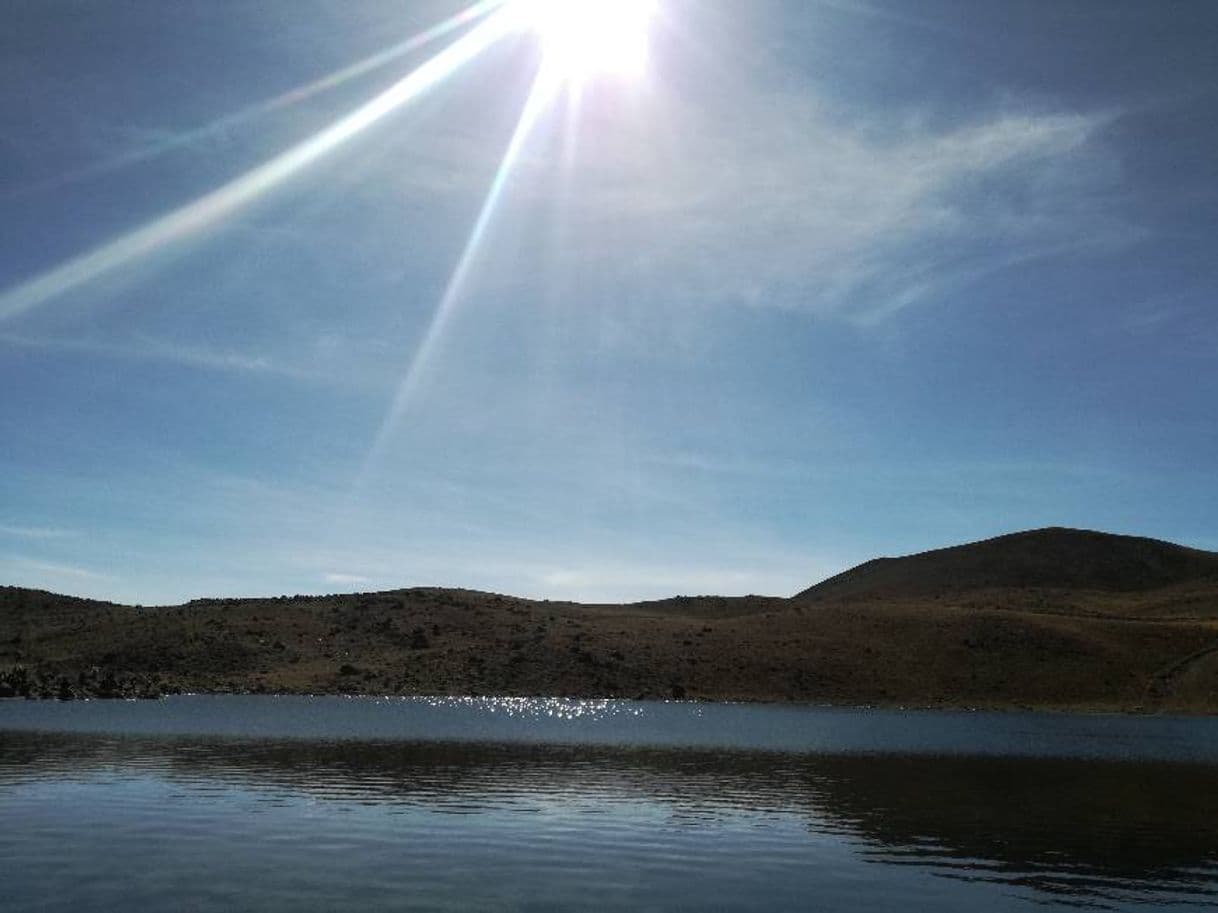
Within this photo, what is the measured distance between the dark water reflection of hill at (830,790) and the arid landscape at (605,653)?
58.4 metres

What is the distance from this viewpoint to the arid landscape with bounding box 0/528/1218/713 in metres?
120

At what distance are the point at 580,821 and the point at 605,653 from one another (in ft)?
315

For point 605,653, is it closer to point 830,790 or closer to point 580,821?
point 830,790

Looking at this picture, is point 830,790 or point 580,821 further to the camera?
point 830,790

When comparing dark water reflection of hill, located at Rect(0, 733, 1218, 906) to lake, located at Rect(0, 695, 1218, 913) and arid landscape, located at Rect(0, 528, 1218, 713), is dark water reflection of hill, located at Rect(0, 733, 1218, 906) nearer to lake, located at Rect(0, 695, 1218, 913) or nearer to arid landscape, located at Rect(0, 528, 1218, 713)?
lake, located at Rect(0, 695, 1218, 913)

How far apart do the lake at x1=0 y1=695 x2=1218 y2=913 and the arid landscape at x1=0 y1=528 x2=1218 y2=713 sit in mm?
47470

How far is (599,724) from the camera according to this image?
81062 millimetres

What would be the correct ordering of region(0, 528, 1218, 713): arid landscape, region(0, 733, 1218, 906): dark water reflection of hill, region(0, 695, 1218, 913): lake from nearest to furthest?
region(0, 695, 1218, 913): lake → region(0, 733, 1218, 906): dark water reflection of hill → region(0, 528, 1218, 713): arid landscape

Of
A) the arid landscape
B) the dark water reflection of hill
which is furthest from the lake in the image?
the arid landscape

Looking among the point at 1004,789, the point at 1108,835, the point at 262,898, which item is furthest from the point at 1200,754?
the point at 262,898

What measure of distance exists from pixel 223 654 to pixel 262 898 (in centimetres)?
10993

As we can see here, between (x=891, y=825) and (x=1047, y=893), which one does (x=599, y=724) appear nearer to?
(x=891, y=825)

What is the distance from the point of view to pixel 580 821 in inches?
1412

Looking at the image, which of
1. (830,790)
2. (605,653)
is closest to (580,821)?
(830,790)
